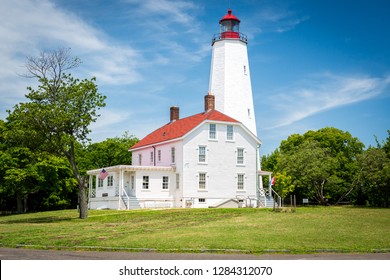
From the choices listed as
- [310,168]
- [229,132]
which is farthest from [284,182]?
[229,132]

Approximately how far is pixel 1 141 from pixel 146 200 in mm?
17198

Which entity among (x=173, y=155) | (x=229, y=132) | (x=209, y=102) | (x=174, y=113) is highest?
(x=209, y=102)

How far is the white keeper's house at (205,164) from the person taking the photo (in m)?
40.2

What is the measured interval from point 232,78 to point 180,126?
706cm

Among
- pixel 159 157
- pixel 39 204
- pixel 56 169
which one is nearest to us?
pixel 159 157

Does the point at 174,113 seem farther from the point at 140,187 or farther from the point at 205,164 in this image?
the point at 140,187

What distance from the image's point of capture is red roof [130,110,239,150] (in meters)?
41.5

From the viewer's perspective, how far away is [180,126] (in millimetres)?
43969

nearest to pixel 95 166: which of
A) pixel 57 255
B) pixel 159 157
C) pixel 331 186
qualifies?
pixel 159 157

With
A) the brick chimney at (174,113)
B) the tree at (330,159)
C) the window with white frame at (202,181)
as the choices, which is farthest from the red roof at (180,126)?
the tree at (330,159)

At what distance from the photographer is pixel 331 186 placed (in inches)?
2154

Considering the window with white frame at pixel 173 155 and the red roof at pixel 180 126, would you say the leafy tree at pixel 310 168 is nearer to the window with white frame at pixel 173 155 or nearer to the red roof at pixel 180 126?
the red roof at pixel 180 126
